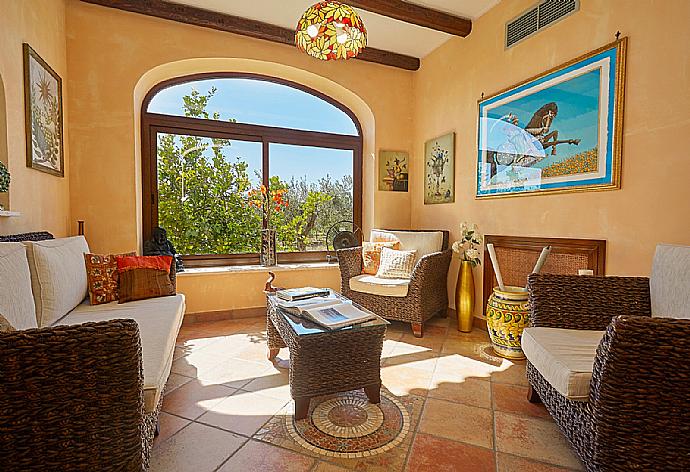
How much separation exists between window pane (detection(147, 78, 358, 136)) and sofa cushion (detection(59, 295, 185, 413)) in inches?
86.5

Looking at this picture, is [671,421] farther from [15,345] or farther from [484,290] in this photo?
[484,290]

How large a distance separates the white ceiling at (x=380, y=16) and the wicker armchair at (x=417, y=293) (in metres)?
2.04

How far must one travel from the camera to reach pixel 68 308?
80.7 inches

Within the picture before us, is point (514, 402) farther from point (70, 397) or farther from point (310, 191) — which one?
point (310, 191)

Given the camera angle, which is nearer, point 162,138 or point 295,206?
point 162,138

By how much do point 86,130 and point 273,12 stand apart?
1.94 meters

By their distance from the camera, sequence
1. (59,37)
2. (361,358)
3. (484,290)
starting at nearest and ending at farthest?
(361,358) < (59,37) < (484,290)

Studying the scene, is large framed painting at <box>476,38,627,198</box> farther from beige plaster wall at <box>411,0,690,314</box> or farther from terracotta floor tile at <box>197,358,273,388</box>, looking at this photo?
terracotta floor tile at <box>197,358,273,388</box>

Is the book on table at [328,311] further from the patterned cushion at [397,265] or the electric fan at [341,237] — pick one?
the electric fan at [341,237]

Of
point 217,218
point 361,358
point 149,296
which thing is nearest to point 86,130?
point 217,218

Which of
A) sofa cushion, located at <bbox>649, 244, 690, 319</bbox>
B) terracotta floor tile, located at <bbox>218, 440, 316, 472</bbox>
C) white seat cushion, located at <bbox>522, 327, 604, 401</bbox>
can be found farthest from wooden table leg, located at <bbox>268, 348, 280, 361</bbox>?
sofa cushion, located at <bbox>649, 244, 690, 319</bbox>

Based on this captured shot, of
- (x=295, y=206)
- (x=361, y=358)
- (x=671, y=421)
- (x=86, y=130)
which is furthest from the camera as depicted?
(x=295, y=206)

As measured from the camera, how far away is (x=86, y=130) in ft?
10.1

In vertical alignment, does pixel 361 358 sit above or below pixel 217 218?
below
